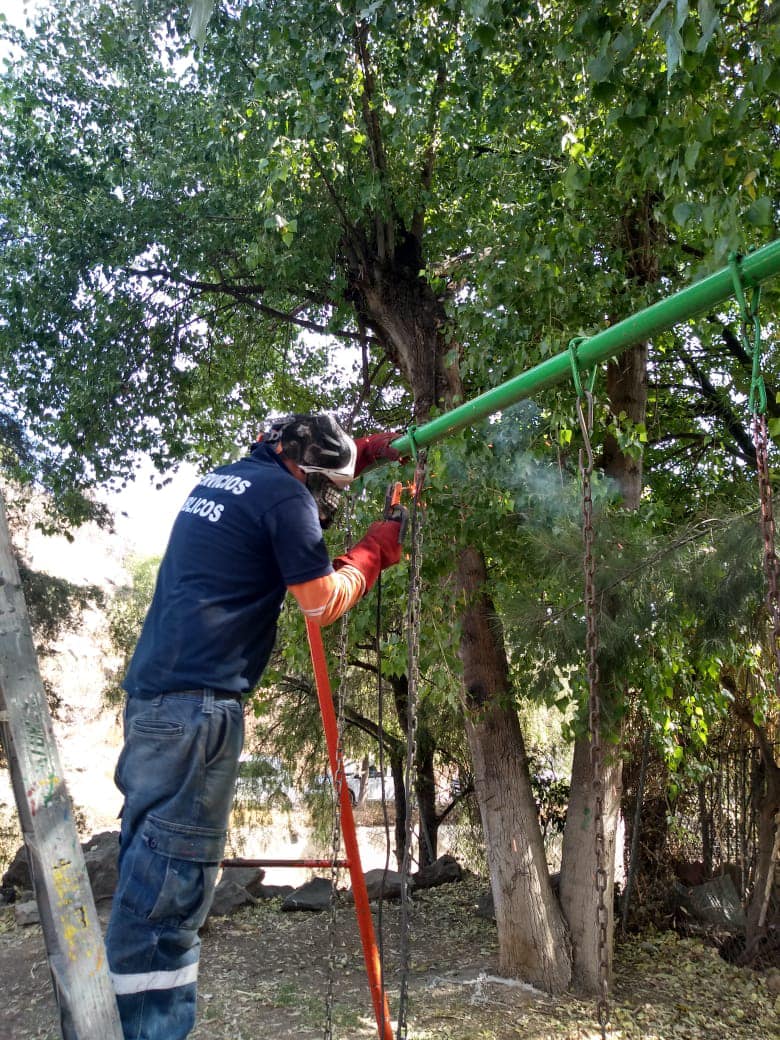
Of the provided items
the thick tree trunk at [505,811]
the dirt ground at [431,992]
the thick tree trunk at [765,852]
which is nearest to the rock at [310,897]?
the dirt ground at [431,992]

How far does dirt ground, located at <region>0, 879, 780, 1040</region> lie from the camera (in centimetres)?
488

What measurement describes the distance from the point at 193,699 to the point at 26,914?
20.0ft

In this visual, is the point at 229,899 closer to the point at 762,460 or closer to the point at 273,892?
the point at 273,892

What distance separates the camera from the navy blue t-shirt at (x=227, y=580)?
2014 millimetres

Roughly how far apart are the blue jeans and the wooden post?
253mm

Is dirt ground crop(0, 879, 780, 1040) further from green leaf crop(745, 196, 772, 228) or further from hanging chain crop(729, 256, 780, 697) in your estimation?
green leaf crop(745, 196, 772, 228)

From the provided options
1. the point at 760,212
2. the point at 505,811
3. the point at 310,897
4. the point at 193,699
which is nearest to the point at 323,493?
the point at 193,699

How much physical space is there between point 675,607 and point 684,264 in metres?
2.94

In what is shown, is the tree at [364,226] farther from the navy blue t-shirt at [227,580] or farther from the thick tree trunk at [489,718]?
the navy blue t-shirt at [227,580]

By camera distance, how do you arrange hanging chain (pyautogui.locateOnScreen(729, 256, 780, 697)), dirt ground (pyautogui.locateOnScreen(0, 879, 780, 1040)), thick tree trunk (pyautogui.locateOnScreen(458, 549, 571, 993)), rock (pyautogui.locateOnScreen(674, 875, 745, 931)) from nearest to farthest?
hanging chain (pyautogui.locateOnScreen(729, 256, 780, 697)) → dirt ground (pyautogui.locateOnScreen(0, 879, 780, 1040)) → thick tree trunk (pyautogui.locateOnScreen(458, 549, 571, 993)) → rock (pyautogui.locateOnScreen(674, 875, 745, 931))

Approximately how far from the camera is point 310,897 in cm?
790

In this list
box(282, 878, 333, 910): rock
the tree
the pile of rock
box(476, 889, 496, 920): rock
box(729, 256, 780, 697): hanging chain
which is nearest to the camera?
box(729, 256, 780, 697): hanging chain

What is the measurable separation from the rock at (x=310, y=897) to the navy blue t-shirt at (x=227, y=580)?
6.15 meters

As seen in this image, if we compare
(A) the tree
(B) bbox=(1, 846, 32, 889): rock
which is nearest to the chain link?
(A) the tree
